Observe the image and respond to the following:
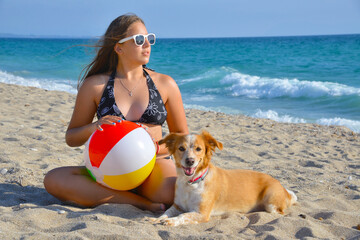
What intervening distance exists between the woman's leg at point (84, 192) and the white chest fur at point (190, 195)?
296mm

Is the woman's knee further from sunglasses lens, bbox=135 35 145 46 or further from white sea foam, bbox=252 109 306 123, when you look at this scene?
white sea foam, bbox=252 109 306 123

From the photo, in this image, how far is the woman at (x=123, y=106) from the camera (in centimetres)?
394

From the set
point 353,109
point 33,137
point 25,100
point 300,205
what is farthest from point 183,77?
point 300,205

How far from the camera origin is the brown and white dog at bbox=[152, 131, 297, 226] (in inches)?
141

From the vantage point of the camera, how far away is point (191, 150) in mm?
3561

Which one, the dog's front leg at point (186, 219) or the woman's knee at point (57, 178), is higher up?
the woman's knee at point (57, 178)

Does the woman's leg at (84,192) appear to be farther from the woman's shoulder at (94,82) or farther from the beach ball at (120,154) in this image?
the woman's shoulder at (94,82)

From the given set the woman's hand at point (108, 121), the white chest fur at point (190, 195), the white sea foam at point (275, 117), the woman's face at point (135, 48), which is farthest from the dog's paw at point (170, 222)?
the white sea foam at point (275, 117)

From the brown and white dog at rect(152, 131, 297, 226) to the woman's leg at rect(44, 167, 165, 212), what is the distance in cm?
38

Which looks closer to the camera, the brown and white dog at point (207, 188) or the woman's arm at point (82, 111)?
the brown and white dog at point (207, 188)

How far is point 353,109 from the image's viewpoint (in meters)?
12.8

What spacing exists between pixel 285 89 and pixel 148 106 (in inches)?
523

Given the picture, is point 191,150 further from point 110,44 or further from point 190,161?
point 110,44

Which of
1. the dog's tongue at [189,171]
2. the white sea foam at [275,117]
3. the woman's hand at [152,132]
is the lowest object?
the white sea foam at [275,117]
